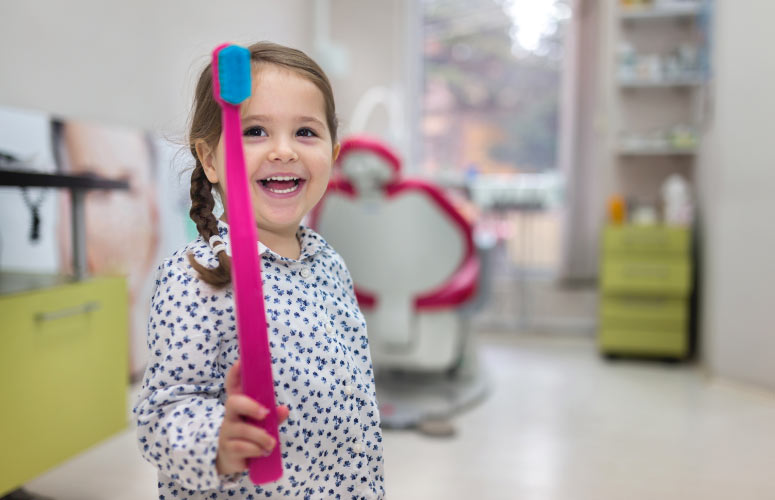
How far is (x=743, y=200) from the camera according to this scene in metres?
3.05

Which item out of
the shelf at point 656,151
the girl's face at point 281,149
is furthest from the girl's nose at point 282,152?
the shelf at point 656,151

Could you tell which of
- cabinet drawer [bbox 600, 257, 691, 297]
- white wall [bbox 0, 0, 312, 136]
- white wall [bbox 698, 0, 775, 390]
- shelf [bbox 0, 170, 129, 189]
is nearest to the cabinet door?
shelf [bbox 0, 170, 129, 189]

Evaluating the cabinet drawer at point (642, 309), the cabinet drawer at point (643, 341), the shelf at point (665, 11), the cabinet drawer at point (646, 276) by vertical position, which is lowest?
the cabinet drawer at point (643, 341)

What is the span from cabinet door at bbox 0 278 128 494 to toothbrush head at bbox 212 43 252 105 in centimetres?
119

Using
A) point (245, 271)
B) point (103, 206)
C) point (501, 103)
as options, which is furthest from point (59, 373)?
point (501, 103)

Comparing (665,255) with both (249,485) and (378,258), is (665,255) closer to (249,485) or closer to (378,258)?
(378,258)

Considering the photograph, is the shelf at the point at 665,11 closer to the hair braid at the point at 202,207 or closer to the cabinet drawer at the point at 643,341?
the cabinet drawer at the point at 643,341

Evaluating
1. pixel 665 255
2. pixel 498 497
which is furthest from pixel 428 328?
pixel 665 255

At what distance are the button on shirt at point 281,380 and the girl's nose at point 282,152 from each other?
4.9 inches

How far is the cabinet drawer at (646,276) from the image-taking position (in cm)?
348

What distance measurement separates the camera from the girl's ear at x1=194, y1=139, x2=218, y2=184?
0.79 meters

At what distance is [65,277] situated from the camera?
1.82 metres

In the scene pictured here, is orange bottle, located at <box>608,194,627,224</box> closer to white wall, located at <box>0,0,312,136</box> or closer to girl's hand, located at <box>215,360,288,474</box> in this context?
white wall, located at <box>0,0,312,136</box>

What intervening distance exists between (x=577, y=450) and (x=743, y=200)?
1.56m
